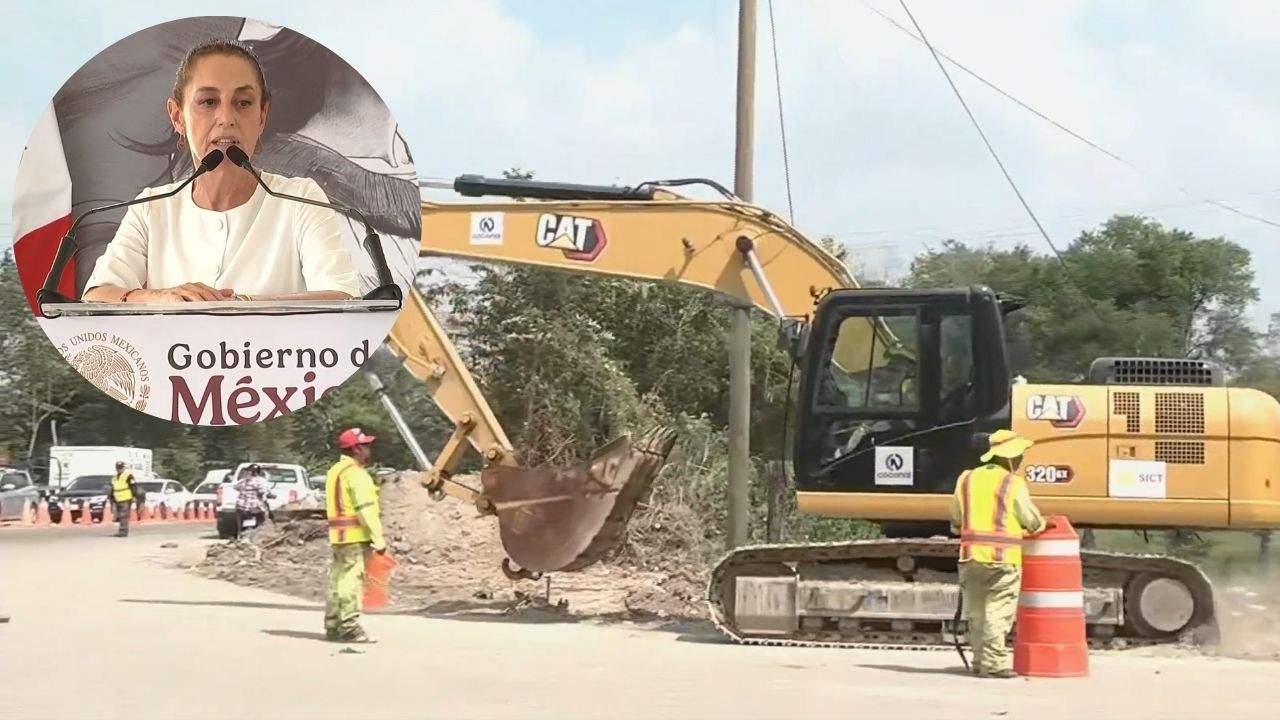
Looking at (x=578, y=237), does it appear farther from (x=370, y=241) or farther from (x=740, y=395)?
(x=370, y=241)

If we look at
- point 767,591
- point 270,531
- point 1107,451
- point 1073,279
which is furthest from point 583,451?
point 1107,451

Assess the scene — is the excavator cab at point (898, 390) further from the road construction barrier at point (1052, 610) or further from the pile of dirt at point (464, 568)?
the pile of dirt at point (464, 568)

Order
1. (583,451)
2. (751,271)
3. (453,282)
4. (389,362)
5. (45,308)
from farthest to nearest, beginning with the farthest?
(453,282)
(583,451)
(389,362)
(751,271)
(45,308)

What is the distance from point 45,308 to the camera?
32.7 feet

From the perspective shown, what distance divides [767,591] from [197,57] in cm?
590

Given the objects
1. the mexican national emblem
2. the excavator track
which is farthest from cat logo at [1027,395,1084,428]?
the mexican national emblem

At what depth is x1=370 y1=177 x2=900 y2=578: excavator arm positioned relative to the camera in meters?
13.0

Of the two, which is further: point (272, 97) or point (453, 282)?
point (453, 282)

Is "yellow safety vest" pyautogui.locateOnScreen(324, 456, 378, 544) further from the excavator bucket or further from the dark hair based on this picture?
the dark hair

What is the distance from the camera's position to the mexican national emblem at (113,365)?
33.7 ft

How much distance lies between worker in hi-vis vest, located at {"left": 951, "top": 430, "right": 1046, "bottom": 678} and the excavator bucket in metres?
3.76

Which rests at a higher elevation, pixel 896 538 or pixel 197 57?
pixel 197 57

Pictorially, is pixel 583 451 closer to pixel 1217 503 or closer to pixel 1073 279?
pixel 1073 279

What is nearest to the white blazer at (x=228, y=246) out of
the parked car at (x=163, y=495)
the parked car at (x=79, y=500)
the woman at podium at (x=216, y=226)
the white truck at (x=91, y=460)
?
the woman at podium at (x=216, y=226)
